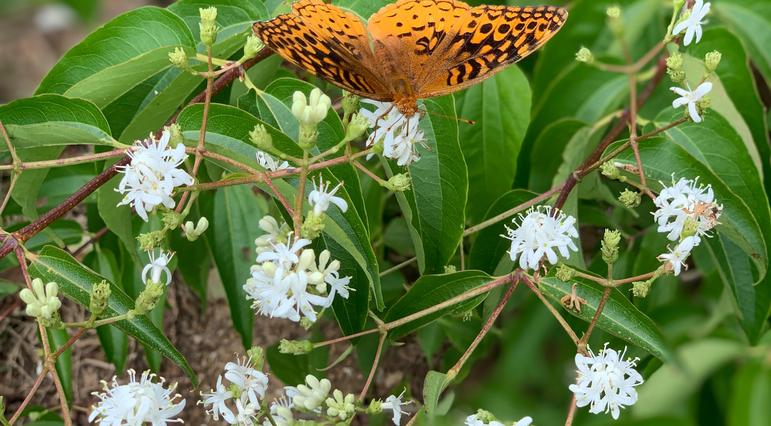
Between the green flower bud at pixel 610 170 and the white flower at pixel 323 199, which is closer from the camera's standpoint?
the white flower at pixel 323 199

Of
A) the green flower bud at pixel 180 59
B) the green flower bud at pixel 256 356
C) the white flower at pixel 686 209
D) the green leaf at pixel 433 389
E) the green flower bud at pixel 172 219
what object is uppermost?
the green flower bud at pixel 180 59

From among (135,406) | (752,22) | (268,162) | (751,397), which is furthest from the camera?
(752,22)

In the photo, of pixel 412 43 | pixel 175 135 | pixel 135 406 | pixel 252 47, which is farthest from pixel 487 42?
pixel 135 406

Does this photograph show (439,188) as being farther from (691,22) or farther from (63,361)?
(63,361)

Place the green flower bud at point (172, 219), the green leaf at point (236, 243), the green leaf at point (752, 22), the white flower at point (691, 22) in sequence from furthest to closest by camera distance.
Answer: the green leaf at point (752, 22) < the green leaf at point (236, 243) < the white flower at point (691, 22) < the green flower bud at point (172, 219)

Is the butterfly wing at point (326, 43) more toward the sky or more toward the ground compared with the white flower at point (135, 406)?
more toward the sky

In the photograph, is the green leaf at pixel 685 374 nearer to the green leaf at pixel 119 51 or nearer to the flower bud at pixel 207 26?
the flower bud at pixel 207 26

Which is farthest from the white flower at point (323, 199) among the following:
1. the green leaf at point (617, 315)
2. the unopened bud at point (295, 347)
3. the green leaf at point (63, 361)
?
the green leaf at point (63, 361)
